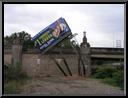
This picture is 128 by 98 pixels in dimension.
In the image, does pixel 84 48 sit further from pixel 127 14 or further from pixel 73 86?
pixel 127 14

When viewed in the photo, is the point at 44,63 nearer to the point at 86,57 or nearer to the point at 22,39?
the point at 22,39

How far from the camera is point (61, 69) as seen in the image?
763 centimetres

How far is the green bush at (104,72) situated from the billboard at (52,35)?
3.83 ft

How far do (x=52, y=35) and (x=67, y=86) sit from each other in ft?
3.86

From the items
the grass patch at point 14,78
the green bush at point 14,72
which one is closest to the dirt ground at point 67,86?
the grass patch at point 14,78

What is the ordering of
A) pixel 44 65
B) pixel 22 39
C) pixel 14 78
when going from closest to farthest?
1. pixel 14 78
2. pixel 22 39
3. pixel 44 65

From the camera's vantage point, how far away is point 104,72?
7184 millimetres

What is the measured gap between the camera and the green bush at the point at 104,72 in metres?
7.17

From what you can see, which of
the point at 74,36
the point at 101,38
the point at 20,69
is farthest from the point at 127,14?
the point at 20,69

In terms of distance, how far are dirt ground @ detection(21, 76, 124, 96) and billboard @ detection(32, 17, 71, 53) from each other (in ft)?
2.57

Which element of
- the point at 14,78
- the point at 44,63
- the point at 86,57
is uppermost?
the point at 86,57

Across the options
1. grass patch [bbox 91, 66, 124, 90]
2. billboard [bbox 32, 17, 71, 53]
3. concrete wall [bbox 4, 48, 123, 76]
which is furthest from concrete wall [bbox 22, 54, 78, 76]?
grass patch [bbox 91, 66, 124, 90]

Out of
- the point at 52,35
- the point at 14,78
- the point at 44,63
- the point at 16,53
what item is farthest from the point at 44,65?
the point at 14,78

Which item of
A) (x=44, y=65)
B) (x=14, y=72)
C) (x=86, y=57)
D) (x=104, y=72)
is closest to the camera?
(x=14, y=72)
